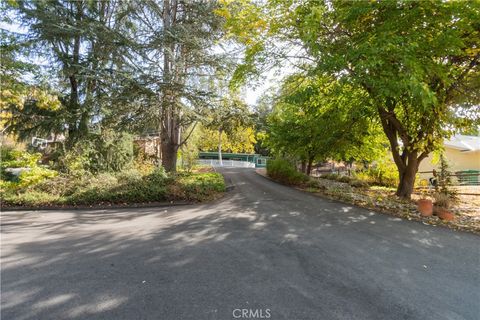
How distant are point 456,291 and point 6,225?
364 inches

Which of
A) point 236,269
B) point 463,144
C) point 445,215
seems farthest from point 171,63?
point 463,144

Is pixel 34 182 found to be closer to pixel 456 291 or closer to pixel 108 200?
pixel 108 200

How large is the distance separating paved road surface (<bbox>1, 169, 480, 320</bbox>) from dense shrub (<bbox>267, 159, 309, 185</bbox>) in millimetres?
7414

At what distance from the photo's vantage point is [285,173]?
15.2 meters

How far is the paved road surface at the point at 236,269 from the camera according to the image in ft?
9.26

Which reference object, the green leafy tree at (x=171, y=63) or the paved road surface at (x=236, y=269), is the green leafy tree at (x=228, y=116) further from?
the paved road surface at (x=236, y=269)

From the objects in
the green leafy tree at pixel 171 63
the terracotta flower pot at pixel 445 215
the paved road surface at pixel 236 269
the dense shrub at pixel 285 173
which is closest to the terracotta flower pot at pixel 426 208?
the terracotta flower pot at pixel 445 215

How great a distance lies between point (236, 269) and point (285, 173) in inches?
465

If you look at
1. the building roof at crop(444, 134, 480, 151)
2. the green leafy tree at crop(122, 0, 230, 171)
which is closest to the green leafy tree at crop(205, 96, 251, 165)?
the green leafy tree at crop(122, 0, 230, 171)

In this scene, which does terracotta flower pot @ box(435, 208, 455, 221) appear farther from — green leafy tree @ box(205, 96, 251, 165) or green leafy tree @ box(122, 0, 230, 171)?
green leafy tree @ box(122, 0, 230, 171)

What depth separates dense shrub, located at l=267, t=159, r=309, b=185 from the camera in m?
14.2

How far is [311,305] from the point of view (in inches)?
112

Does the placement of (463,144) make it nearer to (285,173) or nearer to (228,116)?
(285,173)

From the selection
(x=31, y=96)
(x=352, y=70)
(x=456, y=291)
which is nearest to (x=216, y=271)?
(x=456, y=291)
